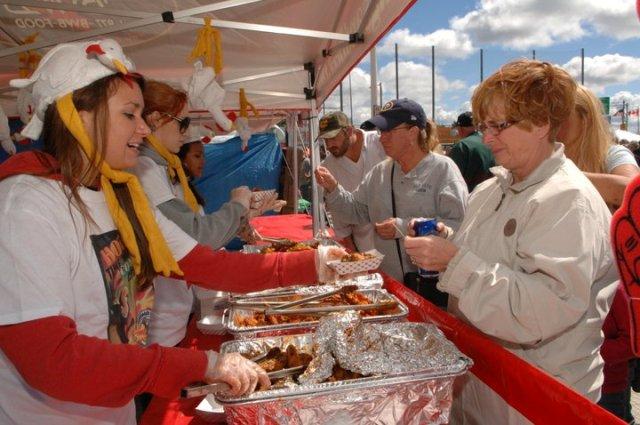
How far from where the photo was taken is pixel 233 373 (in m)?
1.09

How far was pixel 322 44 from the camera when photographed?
3.73 m

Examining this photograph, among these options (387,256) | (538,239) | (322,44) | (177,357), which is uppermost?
(322,44)

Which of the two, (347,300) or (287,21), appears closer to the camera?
(347,300)

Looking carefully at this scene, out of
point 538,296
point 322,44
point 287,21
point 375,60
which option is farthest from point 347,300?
point 375,60

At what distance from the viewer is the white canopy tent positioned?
2750 mm

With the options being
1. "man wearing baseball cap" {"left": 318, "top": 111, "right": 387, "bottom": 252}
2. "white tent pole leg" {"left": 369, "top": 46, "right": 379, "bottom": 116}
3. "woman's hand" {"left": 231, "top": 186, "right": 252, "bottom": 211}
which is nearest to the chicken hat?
"woman's hand" {"left": 231, "top": 186, "right": 252, "bottom": 211}

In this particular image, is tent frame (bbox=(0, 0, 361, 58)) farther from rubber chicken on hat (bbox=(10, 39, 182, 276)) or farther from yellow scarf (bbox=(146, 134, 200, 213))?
rubber chicken on hat (bbox=(10, 39, 182, 276))

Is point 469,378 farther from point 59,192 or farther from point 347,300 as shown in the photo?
point 59,192

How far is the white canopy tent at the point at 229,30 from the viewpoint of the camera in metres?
2.75

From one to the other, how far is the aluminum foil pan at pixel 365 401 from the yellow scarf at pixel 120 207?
0.50 meters

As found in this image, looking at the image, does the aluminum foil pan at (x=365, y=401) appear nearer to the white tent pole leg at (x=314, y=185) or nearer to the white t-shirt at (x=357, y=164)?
the white t-shirt at (x=357, y=164)

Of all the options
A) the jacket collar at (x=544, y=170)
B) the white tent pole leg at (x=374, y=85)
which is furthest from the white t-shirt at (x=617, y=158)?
the white tent pole leg at (x=374, y=85)

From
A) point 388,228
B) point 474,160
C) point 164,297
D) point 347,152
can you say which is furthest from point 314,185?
point 164,297

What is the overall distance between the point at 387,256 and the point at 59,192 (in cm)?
192
